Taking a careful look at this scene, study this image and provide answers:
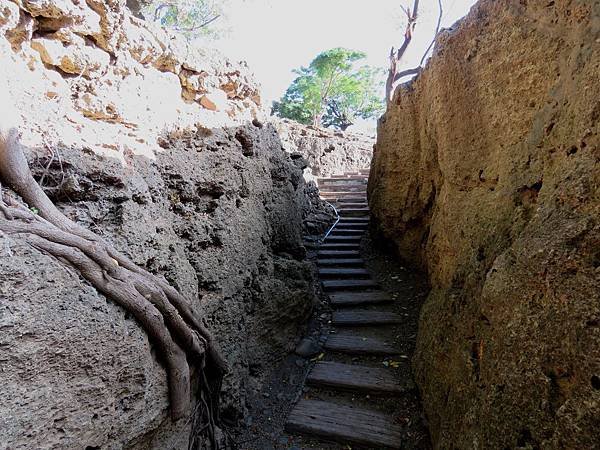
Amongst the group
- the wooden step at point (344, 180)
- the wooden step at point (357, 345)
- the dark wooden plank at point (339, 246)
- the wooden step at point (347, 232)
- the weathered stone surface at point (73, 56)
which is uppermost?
the weathered stone surface at point (73, 56)

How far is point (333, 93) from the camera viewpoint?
16516mm

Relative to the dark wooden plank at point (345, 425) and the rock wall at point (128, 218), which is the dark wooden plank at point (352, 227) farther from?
the dark wooden plank at point (345, 425)

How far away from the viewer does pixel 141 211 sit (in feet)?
6.41

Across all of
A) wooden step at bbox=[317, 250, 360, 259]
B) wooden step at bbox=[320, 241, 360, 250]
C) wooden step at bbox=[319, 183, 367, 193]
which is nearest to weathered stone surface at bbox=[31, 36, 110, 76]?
wooden step at bbox=[317, 250, 360, 259]

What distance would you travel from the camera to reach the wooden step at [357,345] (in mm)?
3141

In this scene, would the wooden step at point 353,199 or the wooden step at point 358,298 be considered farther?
the wooden step at point 353,199

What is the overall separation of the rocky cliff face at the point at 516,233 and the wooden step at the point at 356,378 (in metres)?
0.28

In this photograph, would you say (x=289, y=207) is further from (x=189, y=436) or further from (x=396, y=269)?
(x=189, y=436)

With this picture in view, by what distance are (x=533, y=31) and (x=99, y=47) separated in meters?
2.68

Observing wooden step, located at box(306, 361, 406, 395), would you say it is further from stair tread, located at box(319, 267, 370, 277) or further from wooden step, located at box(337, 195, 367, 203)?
wooden step, located at box(337, 195, 367, 203)

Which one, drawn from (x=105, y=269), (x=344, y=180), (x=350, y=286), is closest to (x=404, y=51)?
(x=344, y=180)

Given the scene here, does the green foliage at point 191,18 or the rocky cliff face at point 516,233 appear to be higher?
the green foliage at point 191,18

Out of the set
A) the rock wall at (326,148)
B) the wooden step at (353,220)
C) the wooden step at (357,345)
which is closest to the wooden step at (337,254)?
the wooden step at (353,220)

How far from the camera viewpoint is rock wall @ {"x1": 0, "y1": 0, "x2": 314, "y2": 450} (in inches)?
45.0
